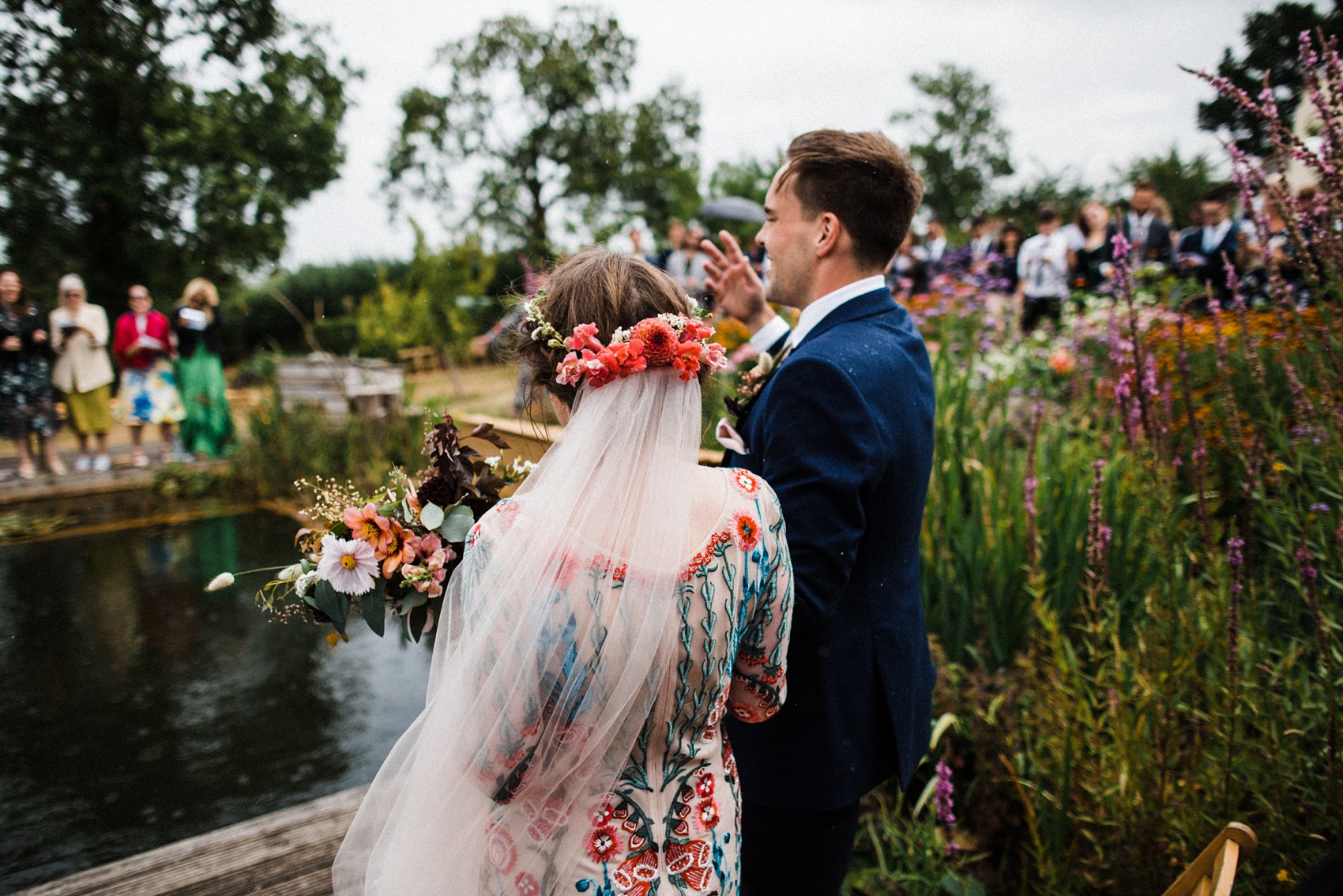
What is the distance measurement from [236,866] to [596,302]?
214cm

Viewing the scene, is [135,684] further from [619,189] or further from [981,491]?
[619,189]

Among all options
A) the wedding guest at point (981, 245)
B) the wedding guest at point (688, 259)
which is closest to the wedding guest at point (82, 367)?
the wedding guest at point (688, 259)

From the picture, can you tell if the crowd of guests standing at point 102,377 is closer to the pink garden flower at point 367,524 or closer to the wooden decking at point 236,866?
the wooden decking at point 236,866

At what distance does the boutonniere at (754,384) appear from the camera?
193cm

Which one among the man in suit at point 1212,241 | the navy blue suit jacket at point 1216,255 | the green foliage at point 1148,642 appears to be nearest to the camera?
the green foliage at point 1148,642

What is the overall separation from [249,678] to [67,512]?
410 cm

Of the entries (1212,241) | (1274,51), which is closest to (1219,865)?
(1274,51)

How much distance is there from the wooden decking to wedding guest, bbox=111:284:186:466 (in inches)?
300

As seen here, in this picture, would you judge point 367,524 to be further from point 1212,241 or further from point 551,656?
point 1212,241

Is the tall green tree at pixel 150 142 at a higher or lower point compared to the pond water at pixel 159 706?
A: higher

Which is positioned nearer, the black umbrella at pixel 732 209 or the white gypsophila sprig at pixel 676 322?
the white gypsophila sprig at pixel 676 322

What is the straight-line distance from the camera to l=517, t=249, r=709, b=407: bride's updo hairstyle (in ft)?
4.40

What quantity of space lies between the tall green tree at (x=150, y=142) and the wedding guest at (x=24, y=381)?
11.8 ft

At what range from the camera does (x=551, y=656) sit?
1195 millimetres
